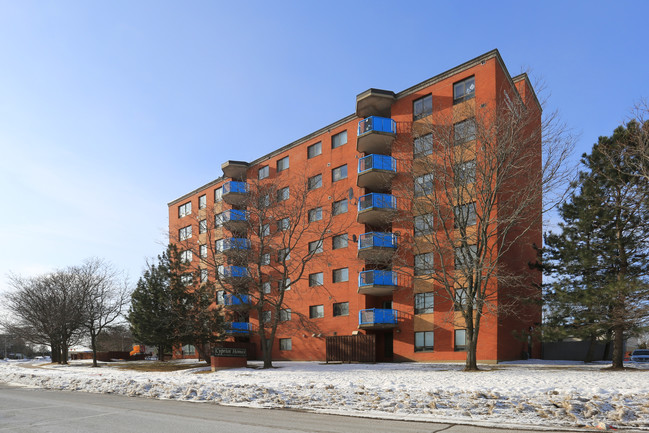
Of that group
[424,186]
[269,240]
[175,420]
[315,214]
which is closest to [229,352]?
[269,240]

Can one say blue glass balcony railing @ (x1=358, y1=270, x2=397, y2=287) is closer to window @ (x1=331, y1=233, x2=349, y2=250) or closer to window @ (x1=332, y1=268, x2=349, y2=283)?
window @ (x1=332, y1=268, x2=349, y2=283)

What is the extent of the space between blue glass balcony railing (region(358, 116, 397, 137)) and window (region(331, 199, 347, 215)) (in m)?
6.09

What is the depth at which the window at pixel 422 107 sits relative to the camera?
33625 millimetres

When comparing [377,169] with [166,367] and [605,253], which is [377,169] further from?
[166,367]

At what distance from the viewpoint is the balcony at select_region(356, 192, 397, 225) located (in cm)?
3334

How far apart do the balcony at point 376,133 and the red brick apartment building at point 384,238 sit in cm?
8

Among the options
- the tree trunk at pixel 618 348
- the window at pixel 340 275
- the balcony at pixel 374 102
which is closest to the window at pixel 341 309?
the window at pixel 340 275

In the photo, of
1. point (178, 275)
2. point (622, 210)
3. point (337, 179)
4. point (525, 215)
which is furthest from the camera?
point (337, 179)

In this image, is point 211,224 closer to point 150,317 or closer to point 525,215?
point 150,317

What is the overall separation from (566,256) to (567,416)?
1404 centimetres

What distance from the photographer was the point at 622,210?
71.4 feet

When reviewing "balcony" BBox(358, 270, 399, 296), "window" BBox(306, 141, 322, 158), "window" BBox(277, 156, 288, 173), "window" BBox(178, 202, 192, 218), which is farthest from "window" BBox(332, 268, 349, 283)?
"window" BBox(178, 202, 192, 218)

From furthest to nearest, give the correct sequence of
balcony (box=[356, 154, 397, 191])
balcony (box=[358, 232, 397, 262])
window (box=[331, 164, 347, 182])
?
1. window (box=[331, 164, 347, 182])
2. balcony (box=[356, 154, 397, 191])
3. balcony (box=[358, 232, 397, 262])

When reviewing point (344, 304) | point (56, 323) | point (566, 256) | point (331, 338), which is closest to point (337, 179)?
point (344, 304)
